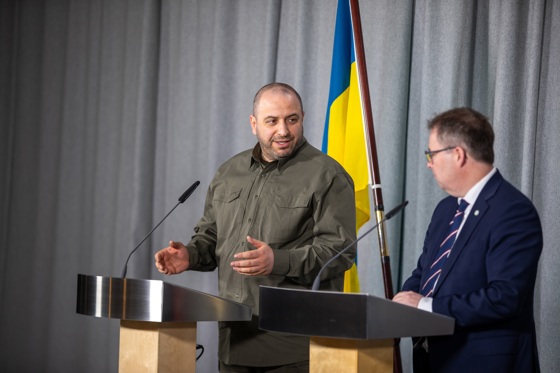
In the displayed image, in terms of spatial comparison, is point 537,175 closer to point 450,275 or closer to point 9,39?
point 450,275

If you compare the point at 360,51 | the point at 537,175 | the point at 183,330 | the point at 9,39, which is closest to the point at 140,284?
the point at 183,330

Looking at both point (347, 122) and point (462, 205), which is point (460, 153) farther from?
point (347, 122)

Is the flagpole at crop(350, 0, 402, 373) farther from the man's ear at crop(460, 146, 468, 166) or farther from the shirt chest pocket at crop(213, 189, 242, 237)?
the man's ear at crop(460, 146, 468, 166)

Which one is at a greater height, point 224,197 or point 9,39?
point 9,39

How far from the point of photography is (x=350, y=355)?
1.98 m

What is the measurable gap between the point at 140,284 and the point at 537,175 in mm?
2025

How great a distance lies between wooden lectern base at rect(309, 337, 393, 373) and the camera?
1.98 m

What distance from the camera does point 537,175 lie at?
3502 mm

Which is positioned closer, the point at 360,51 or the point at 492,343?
the point at 492,343

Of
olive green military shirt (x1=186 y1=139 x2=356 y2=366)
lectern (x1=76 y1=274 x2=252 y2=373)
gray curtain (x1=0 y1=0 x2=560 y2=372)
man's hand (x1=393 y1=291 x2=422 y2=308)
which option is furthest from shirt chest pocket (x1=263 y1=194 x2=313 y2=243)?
gray curtain (x1=0 y1=0 x2=560 y2=372)

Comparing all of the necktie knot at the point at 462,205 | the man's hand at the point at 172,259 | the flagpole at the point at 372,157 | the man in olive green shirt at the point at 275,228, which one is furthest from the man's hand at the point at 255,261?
the flagpole at the point at 372,157

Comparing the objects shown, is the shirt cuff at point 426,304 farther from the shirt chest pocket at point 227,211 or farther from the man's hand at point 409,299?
the shirt chest pocket at point 227,211

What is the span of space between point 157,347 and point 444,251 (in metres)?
0.90

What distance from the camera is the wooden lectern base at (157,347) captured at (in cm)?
234
